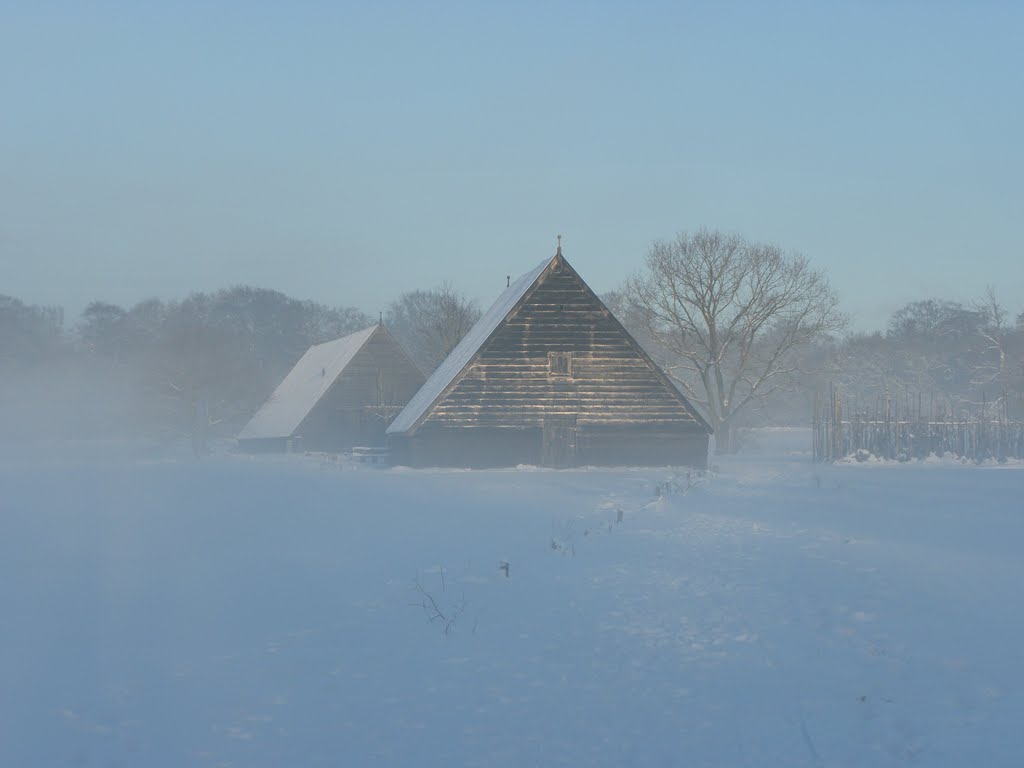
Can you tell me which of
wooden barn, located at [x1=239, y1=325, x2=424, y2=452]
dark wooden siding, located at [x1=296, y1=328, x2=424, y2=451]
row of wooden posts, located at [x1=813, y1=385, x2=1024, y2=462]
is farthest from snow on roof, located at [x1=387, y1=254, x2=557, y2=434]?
row of wooden posts, located at [x1=813, y1=385, x2=1024, y2=462]

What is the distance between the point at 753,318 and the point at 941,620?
3840cm

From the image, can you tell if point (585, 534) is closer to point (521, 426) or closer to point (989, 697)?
point (989, 697)

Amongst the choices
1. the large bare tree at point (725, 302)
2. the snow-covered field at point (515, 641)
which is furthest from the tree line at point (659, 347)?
the snow-covered field at point (515, 641)

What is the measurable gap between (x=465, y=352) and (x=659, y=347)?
84.7 ft

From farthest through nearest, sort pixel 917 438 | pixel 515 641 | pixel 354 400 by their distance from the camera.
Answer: pixel 354 400 → pixel 917 438 → pixel 515 641

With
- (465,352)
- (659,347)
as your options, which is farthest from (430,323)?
(465,352)

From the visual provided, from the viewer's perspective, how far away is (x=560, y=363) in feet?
102

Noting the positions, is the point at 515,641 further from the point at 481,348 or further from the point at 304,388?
the point at 304,388

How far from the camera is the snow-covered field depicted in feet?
22.5

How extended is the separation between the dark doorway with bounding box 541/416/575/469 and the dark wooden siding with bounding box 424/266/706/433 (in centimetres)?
43

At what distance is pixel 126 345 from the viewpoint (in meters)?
79.4

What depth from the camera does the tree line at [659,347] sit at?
46.6m

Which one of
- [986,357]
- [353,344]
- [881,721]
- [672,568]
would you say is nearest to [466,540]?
[672,568]

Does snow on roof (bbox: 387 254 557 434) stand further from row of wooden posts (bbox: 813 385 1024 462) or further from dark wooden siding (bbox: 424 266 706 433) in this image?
row of wooden posts (bbox: 813 385 1024 462)
